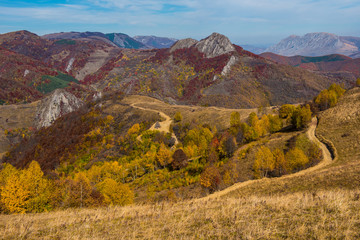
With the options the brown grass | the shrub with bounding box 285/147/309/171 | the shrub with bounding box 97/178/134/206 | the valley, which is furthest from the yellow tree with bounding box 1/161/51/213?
the shrub with bounding box 285/147/309/171

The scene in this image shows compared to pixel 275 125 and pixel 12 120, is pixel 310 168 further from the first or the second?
pixel 12 120

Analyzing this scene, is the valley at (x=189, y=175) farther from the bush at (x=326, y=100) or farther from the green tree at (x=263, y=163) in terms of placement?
the bush at (x=326, y=100)

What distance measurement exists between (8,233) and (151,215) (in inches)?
305

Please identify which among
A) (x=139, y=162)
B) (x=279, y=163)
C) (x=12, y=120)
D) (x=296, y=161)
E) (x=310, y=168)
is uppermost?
(x=296, y=161)

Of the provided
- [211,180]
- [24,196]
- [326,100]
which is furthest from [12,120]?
[326,100]

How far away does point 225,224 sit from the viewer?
10.2m

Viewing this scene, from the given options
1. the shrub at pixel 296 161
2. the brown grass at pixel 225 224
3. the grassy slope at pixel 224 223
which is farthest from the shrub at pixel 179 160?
the brown grass at pixel 225 224

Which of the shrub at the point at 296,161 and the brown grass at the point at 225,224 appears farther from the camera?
the shrub at the point at 296,161

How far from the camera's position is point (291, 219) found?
1001 centimetres

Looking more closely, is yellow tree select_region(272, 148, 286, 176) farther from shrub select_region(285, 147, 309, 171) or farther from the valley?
shrub select_region(285, 147, 309, 171)

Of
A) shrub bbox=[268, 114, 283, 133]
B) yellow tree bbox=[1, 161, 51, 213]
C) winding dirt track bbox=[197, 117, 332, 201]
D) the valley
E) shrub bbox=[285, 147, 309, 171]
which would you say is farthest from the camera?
shrub bbox=[268, 114, 283, 133]

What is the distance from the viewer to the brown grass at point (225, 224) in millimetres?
8750

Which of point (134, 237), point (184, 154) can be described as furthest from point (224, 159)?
point (134, 237)

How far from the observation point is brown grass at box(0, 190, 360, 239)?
8.75m
